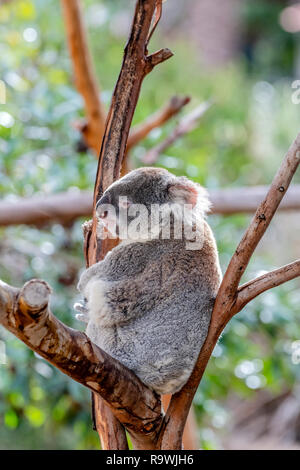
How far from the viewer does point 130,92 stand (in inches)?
66.4

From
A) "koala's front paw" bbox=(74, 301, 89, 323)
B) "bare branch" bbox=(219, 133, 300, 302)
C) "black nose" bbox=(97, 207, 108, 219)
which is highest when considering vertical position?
"black nose" bbox=(97, 207, 108, 219)

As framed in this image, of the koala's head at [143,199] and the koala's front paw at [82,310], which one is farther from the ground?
the koala's head at [143,199]

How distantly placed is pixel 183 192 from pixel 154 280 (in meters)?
0.25

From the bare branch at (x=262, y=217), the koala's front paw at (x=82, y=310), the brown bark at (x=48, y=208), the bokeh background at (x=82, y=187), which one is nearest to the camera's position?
the bare branch at (x=262, y=217)

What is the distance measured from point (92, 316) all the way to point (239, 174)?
10.5ft

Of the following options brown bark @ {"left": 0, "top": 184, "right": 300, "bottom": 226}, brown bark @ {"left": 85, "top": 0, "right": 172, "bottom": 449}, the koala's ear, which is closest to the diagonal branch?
brown bark @ {"left": 85, "top": 0, "right": 172, "bottom": 449}

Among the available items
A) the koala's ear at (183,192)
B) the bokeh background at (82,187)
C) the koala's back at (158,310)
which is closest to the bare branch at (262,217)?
the koala's back at (158,310)

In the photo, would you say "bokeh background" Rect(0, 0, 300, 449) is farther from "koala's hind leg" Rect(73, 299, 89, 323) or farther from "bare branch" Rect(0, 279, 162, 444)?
"bare branch" Rect(0, 279, 162, 444)

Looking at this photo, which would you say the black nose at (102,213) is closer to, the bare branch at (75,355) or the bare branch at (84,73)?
the bare branch at (75,355)

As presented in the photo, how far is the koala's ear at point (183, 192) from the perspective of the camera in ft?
5.44

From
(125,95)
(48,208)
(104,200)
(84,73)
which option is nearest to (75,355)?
(104,200)

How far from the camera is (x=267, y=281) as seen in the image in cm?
141

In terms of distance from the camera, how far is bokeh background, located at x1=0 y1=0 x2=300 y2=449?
8.73 ft

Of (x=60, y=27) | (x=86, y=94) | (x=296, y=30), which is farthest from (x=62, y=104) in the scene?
(x=296, y=30)
